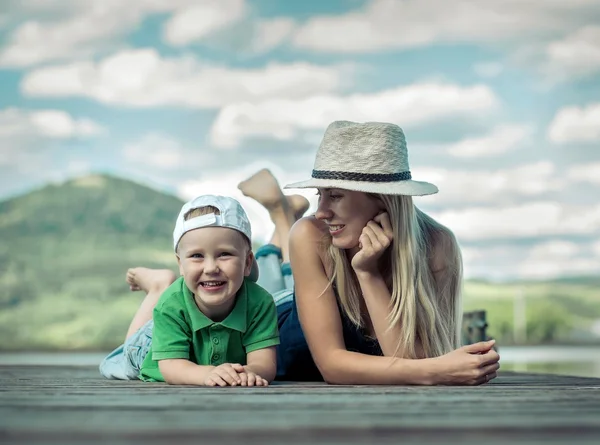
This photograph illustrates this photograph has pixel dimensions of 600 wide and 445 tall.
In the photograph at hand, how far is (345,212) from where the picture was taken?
106 inches

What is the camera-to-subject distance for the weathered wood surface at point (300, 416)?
1350 millimetres

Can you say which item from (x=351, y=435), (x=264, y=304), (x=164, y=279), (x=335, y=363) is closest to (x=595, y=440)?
(x=351, y=435)

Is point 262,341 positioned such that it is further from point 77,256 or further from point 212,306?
point 77,256

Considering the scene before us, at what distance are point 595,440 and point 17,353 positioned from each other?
510 inches

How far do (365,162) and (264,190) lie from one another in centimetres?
188

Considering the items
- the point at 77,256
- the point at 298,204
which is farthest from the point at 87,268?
the point at 298,204

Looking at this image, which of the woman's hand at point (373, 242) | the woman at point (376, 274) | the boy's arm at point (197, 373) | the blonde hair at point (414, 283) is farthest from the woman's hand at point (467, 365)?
the boy's arm at point (197, 373)

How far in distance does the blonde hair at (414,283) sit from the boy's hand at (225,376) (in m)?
0.45

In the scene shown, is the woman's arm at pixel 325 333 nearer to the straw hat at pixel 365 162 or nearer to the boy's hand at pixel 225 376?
the straw hat at pixel 365 162

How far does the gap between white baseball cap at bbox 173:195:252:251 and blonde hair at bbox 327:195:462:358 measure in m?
0.28

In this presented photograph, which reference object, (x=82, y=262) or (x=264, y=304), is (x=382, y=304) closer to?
(x=264, y=304)

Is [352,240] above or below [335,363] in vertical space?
above

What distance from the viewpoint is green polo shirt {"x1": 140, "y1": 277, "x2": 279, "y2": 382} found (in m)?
2.70

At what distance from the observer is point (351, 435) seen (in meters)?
1.37
